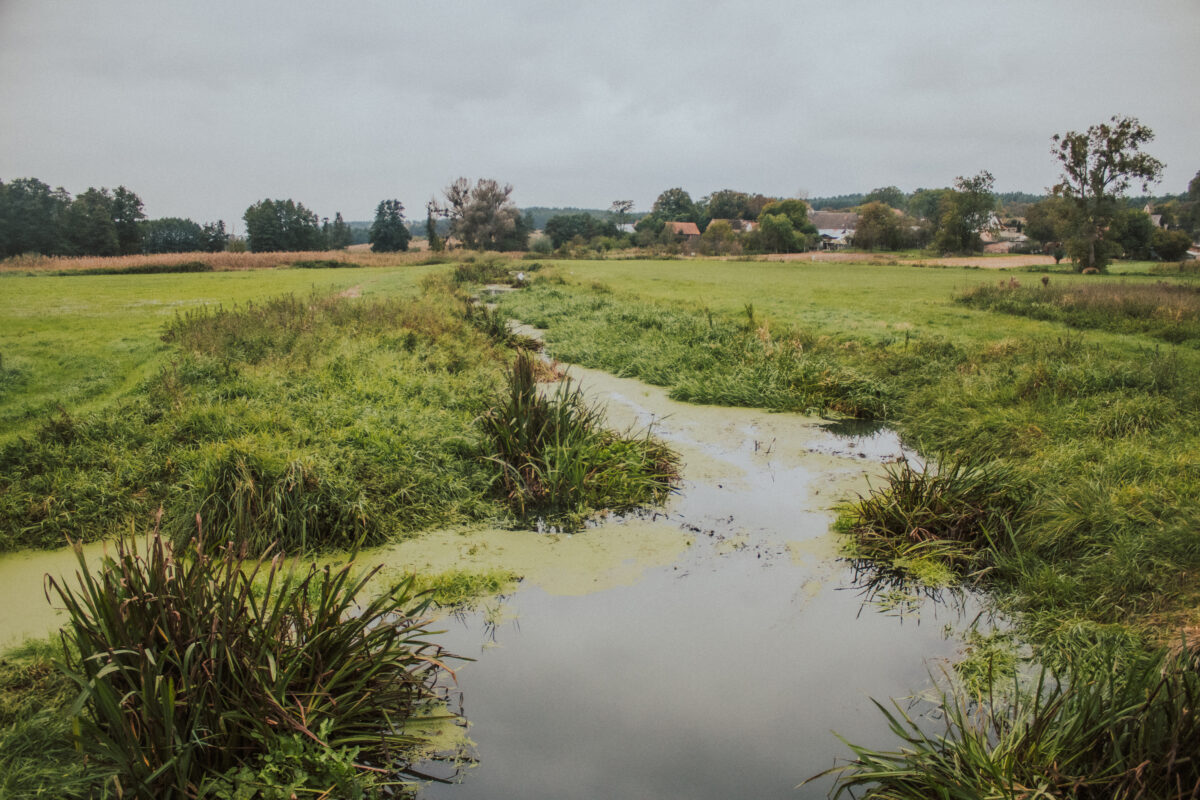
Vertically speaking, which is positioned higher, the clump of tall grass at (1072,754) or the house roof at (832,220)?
the house roof at (832,220)

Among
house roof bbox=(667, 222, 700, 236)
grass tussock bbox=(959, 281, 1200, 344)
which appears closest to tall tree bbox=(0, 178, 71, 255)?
grass tussock bbox=(959, 281, 1200, 344)

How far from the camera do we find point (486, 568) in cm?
521

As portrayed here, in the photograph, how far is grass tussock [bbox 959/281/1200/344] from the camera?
1180 centimetres

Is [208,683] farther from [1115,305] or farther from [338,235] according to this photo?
[338,235]

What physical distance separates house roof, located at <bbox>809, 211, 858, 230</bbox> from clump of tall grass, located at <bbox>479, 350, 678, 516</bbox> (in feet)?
376

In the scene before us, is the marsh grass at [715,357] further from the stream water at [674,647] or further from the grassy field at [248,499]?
the stream water at [674,647]

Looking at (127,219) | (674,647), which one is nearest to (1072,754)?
(674,647)

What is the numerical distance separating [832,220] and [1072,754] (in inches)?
4941

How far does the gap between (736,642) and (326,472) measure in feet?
12.1

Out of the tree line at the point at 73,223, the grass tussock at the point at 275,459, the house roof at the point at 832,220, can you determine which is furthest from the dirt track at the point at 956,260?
the house roof at the point at 832,220

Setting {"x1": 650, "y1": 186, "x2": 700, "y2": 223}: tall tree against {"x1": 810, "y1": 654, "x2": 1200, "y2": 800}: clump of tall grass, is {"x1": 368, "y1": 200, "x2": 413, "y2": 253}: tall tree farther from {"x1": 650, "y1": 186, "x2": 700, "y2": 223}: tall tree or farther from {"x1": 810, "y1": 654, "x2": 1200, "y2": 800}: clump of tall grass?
{"x1": 810, "y1": 654, "x2": 1200, "y2": 800}: clump of tall grass

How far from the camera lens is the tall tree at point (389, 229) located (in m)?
62.4

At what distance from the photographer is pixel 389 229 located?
64.0 m

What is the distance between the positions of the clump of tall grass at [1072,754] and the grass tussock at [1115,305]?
11.1 m
